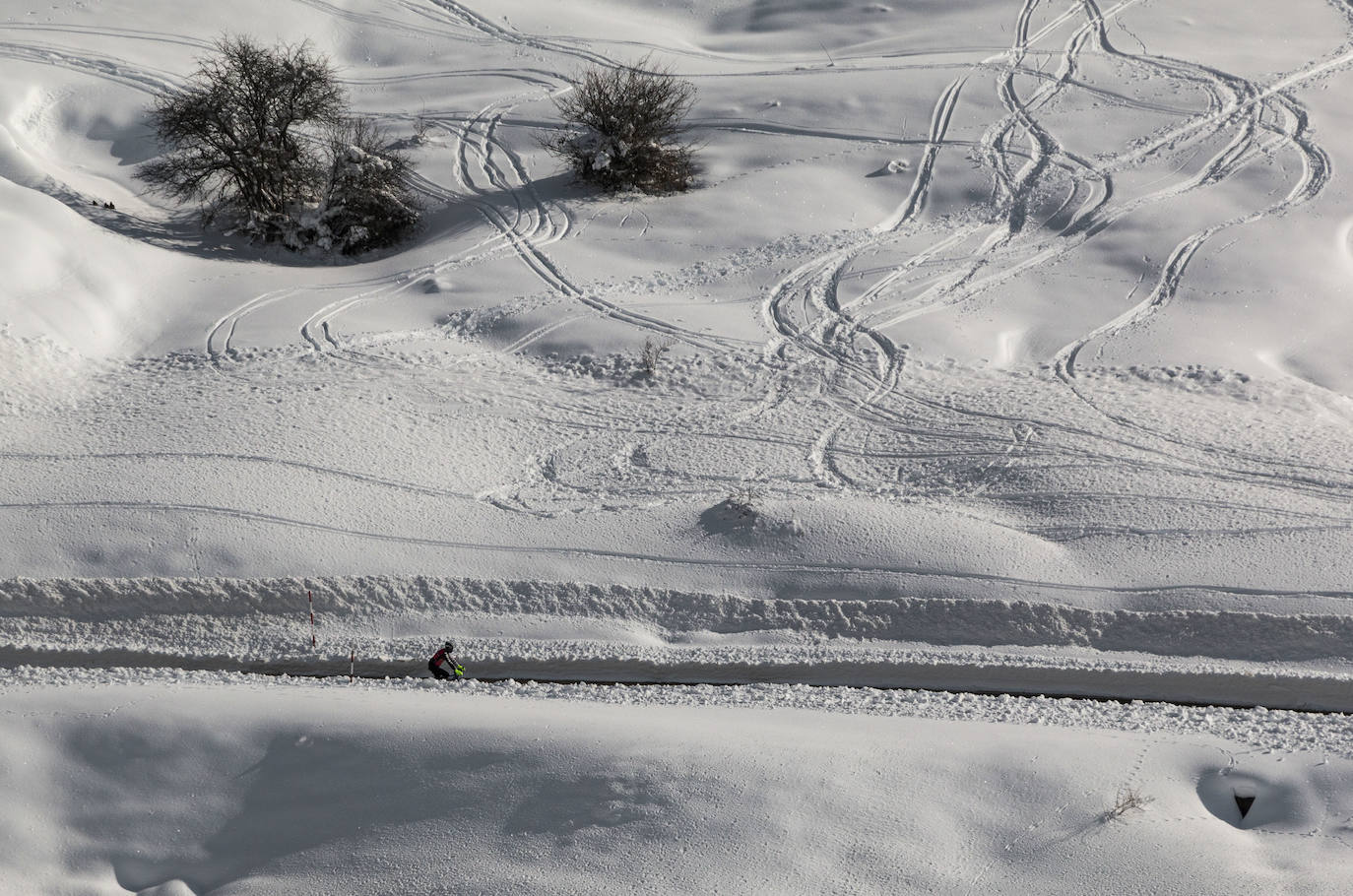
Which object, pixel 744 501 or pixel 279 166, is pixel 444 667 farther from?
pixel 279 166

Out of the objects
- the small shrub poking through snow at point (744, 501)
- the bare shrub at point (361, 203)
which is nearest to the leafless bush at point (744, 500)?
the small shrub poking through snow at point (744, 501)

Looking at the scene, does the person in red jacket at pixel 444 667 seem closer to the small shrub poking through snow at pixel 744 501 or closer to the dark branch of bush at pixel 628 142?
the small shrub poking through snow at pixel 744 501

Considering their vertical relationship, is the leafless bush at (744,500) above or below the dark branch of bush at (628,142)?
below

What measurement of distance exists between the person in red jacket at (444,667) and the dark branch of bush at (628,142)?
11.3 meters

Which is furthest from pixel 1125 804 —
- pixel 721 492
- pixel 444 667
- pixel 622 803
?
pixel 444 667

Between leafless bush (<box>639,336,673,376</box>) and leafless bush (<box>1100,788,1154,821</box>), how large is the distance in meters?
8.78

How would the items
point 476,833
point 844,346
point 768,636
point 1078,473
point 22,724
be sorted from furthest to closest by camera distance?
1. point 844,346
2. point 1078,473
3. point 768,636
4. point 22,724
5. point 476,833

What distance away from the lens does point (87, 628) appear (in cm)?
1248

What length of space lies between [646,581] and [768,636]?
60.5 inches

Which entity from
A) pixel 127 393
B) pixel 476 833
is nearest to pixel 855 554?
pixel 476 833

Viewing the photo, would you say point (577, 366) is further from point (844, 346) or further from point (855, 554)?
point (855, 554)

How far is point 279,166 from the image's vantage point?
64.9 ft

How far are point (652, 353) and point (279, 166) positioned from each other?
27.4 ft

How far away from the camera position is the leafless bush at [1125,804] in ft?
30.4
